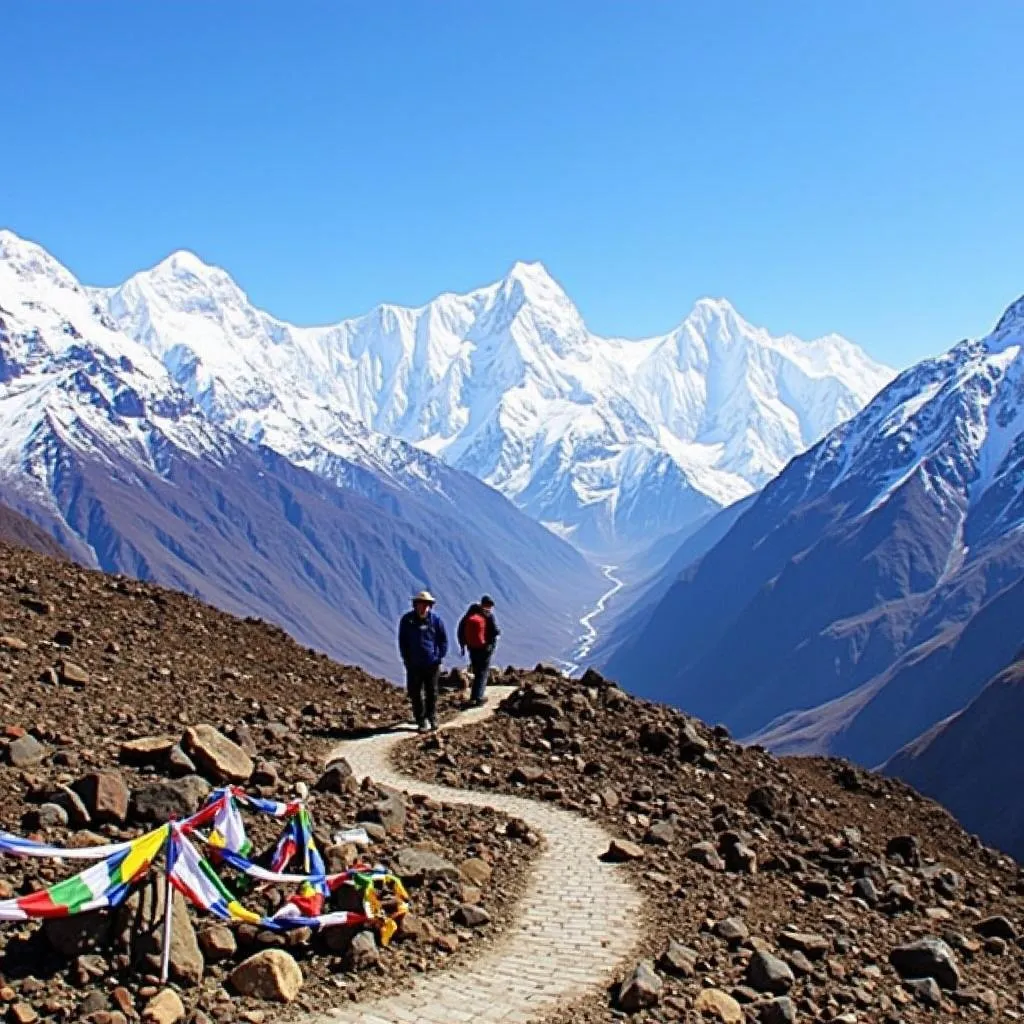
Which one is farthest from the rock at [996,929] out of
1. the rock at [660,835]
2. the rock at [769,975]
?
the rock at [769,975]

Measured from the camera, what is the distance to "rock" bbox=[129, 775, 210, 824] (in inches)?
656

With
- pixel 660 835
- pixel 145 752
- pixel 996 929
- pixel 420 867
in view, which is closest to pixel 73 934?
pixel 420 867

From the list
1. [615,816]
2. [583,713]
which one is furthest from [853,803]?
[615,816]

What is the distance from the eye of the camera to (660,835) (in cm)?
2258

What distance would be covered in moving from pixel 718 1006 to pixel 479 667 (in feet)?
62.1

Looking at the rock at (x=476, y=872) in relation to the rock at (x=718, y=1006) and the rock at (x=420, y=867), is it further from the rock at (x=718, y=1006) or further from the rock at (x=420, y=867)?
the rock at (x=718, y=1006)

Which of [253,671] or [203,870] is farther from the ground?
[253,671]

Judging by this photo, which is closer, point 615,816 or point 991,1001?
point 991,1001

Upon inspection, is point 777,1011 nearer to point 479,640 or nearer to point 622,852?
point 622,852

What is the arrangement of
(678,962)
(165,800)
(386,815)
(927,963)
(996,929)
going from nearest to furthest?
Answer: (678,962)
(165,800)
(927,963)
(386,815)
(996,929)

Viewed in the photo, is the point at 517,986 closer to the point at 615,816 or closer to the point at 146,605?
the point at 615,816

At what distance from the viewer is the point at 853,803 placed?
3127cm

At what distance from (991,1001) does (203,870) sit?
1157 centimetres

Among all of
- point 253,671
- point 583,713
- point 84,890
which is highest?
point 583,713
